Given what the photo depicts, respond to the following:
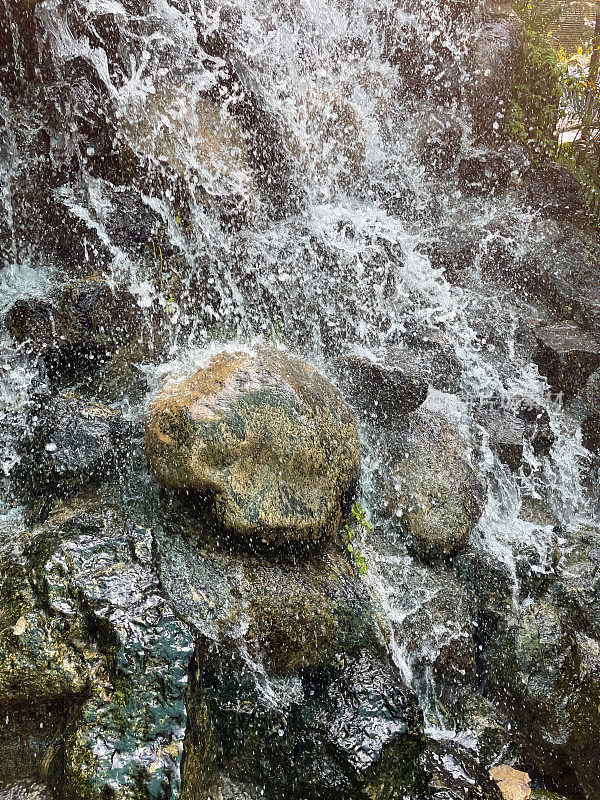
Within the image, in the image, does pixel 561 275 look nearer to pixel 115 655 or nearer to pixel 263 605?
pixel 263 605

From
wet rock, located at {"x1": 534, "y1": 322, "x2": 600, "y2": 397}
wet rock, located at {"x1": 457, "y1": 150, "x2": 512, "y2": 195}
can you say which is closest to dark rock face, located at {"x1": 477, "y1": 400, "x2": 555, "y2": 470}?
wet rock, located at {"x1": 534, "y1": 322, "x2": 600, "y2": 397}

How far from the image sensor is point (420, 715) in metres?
3.81

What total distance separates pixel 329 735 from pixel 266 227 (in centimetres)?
481

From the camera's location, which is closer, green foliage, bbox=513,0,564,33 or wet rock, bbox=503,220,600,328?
wet rock, bbox=503,220,600,328

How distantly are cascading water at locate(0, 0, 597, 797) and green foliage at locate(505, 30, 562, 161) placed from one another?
114 centimetres

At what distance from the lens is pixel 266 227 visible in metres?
6.69

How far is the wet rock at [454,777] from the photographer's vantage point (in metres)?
3.50

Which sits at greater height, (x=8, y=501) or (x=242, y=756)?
(x=8, y=501)

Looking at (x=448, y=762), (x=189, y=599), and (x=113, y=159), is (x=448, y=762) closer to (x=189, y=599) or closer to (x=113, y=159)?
(x=189, y=599)

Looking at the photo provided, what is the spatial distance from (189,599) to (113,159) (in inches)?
168

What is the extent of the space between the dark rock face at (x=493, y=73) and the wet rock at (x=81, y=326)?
17.4 ft

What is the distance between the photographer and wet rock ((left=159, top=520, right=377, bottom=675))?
12.8 feet

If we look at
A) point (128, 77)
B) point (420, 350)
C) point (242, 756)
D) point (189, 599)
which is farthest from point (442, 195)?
point (242, 756)

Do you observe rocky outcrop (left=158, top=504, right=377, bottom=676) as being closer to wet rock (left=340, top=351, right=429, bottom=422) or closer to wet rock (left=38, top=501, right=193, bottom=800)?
wet rock (left=38, top=501, right=193, bottom=800)
